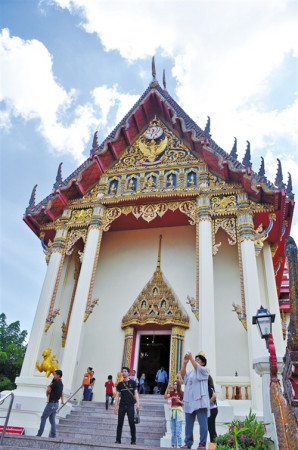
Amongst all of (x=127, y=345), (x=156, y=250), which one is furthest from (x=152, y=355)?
(x=156, y=250)

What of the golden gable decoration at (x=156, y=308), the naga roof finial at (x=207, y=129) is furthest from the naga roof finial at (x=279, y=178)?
the golden gable decoration at (x=156, y=308)

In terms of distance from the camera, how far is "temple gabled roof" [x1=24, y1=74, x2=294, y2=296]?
31.2 ft

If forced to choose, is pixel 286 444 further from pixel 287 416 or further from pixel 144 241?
pixel 144 241

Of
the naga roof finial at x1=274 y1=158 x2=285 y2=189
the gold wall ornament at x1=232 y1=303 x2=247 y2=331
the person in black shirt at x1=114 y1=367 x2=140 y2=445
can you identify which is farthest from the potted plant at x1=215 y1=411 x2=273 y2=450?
the naga roof finial at x1=274 y1=158 x2=285 y2=189

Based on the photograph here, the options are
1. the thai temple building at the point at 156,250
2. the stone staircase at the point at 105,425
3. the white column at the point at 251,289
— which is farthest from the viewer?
the thai temple building at the point at 156,250

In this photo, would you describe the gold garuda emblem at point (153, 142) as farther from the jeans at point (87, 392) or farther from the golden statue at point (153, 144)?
the jeans at point (87, 392)

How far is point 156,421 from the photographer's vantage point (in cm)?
699

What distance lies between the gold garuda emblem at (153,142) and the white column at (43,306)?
11.4 feet

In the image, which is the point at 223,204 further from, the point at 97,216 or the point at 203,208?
the point at 97,216

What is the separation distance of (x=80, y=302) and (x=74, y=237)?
6.89 ft

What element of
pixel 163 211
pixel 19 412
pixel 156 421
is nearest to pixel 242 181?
pixel 163 211

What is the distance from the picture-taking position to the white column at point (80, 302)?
8.26m

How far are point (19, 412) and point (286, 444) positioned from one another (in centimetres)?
575

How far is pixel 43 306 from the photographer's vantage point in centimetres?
923
